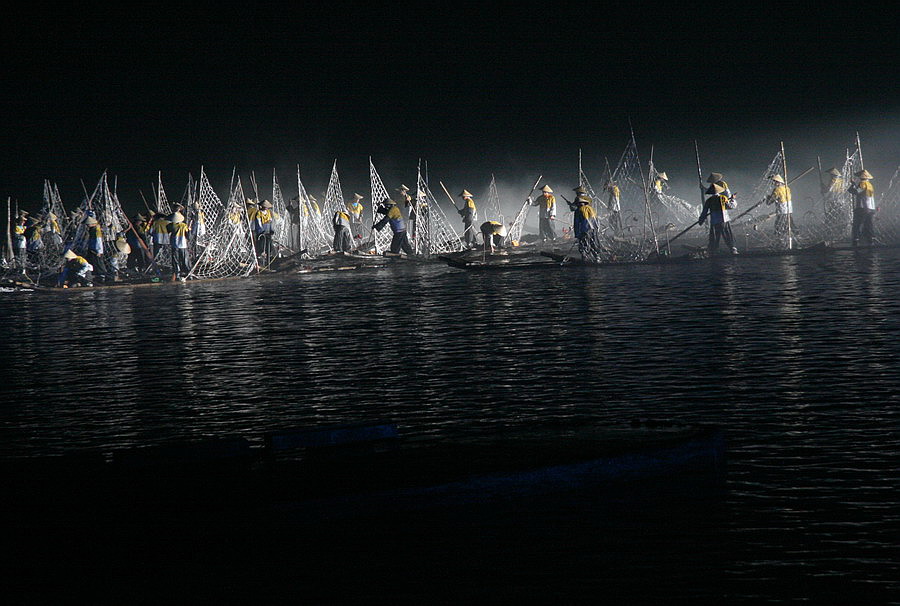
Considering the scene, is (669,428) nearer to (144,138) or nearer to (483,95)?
(483,95)

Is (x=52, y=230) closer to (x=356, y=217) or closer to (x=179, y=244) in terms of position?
(x=179, y=244)

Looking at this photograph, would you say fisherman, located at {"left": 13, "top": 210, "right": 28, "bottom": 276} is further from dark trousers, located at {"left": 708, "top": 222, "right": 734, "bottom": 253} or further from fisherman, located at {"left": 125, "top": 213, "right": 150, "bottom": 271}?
dark trousers, located at {"left": 708, "top": 222, "right": 734, "bottom": 253}

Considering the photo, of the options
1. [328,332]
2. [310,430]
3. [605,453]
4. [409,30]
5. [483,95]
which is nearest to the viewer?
[605,453]

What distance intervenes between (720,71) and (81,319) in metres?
25.7

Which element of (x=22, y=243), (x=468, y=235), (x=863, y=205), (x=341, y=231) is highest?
(x=22, y=243)

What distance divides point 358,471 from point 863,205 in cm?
2151

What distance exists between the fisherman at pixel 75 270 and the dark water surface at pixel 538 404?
771 cm

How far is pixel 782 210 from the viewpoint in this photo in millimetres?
25250

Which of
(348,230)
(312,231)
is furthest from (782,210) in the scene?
(312,231)

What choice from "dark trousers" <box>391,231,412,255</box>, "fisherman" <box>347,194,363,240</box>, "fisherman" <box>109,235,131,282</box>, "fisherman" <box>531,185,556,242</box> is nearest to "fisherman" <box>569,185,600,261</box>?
"dark trousers" <box>391,231,412,255</box>

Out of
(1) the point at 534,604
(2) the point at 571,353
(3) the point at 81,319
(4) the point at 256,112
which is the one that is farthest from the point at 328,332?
(4) the point at 256,112

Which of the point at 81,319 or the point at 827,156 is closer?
the point at 81,319

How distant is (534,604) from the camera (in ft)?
14.6

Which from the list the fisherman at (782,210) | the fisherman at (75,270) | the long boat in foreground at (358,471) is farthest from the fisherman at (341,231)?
the long boat in foreground at (358,471)
